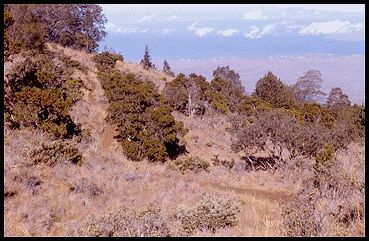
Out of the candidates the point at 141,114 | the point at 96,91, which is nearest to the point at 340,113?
the point at 96,91

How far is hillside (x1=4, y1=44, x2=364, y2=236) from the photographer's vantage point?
6617 mm

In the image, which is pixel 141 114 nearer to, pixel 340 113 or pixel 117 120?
pixel 117 120

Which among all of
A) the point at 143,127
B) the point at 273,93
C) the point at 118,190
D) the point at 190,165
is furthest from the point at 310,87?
the point at 118,190

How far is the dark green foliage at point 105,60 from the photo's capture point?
3566 cm

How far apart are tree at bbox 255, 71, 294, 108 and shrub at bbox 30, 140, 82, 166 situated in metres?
27.3

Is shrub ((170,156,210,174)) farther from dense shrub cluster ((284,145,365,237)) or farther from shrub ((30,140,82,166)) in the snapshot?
dense shrub cluster ((284,145,365,237))

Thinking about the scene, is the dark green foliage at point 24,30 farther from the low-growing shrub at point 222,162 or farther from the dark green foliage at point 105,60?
the low-growing shrub at point 222,162

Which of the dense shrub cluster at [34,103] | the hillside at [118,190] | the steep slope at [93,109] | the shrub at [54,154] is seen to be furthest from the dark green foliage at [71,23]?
Answer: the shrub at [54,154]

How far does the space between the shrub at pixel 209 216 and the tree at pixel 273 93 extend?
3240cm

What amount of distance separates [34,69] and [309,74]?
46.9 meters

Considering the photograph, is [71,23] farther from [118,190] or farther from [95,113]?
[118,190]

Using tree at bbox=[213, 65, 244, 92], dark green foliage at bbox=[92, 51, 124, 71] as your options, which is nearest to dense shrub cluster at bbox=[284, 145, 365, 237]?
dark green foliage at bbox=[92, 51, 124, 71]

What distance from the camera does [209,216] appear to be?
6930 millimetres

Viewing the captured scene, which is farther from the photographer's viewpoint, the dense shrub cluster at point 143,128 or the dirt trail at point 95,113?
the dirt trail at point 95,113
